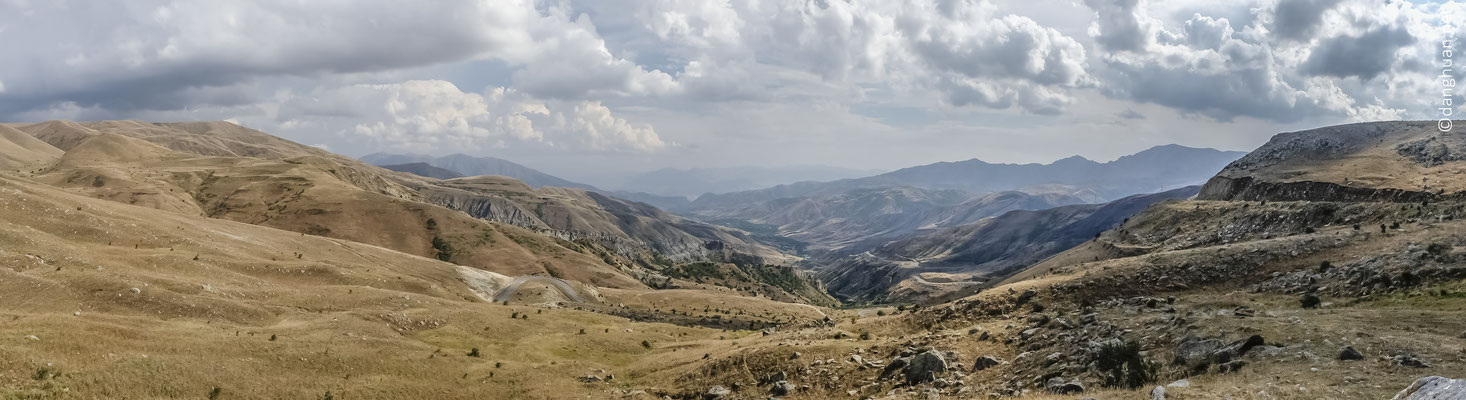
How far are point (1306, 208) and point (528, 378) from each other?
90.9 m

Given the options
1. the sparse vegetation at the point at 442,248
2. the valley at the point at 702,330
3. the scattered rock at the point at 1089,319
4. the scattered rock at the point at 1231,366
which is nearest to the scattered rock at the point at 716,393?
the valley at the point at 702,330

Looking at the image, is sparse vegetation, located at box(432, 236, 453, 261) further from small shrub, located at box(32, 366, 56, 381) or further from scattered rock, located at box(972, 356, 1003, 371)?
scattered rock, located at box(972, 356, 1003, 371)

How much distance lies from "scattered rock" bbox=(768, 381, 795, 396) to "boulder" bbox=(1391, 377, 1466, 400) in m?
19.7

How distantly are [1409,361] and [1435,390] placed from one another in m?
7.09

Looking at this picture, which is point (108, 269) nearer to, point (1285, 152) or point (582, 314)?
point (582, 314)

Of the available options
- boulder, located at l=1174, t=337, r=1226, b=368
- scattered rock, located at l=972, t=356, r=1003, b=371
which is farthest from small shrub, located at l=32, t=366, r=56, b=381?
boulder, located at l=1174, t=337, r=1226, b=368

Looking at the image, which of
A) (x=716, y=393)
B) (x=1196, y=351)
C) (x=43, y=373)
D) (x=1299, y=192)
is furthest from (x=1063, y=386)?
(x=1299, y=192)

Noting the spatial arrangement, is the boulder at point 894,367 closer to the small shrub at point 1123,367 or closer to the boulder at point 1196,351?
the small shrub at point 1123,367

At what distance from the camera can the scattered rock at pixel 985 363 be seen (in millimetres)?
29094

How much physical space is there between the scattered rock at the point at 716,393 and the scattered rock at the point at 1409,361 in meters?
23.5

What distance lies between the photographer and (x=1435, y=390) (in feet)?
47.2

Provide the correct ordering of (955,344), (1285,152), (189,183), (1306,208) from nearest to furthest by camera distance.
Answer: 1. (955,344)
2. (1306,208)
3. (1285,152)
4. (189,183)

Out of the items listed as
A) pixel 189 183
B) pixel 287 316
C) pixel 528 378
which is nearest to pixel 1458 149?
pixel 528 378

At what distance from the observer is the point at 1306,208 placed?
254 feet
